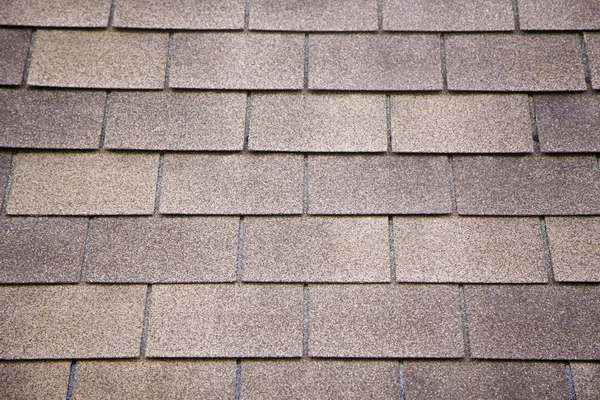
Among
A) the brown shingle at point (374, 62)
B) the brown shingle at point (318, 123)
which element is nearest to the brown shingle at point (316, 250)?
the brown shingle at point (318, 123)

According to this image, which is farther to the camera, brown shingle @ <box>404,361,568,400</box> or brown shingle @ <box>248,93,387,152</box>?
brown shingle @ <box>248,93,387,152</box>

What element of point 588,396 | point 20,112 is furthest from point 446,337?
point 20,112

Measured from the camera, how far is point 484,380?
164cm

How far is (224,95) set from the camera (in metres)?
1.84

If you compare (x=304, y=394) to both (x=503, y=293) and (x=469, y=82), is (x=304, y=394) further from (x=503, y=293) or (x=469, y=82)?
(x=469, y=82)

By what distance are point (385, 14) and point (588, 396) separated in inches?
61.5

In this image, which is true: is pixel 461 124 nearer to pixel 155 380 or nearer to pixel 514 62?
pixel 514 62

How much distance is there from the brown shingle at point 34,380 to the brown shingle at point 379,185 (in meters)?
1.03

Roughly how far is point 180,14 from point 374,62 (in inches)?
31.0

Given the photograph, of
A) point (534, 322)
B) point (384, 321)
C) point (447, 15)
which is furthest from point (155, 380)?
point (447, 15)

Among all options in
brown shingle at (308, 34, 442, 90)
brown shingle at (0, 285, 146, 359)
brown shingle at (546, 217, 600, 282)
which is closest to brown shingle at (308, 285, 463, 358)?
brown shingle at (546, 217, 600, 282)

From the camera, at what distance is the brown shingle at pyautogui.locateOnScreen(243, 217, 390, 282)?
1702mm

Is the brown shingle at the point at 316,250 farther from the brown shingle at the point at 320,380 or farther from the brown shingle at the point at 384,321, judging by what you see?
the brown shingle at the point at 320,380

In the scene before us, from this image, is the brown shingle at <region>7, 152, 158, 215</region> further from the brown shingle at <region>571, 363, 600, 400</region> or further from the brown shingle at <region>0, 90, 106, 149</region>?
the brown shingle at <region>571, 363, 600, 400</region>
